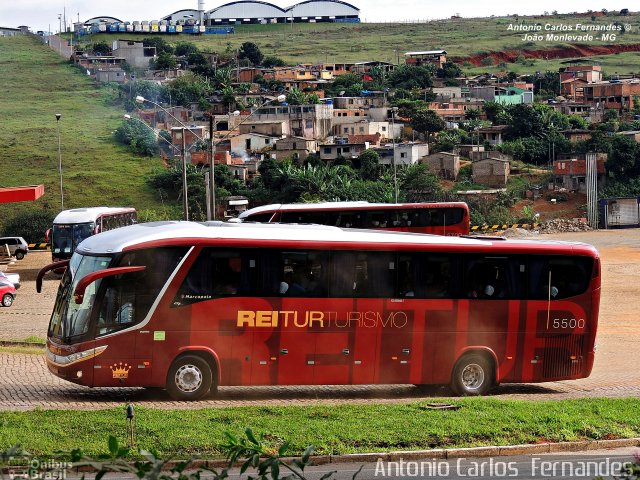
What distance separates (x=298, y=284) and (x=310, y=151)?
6471 centimetres

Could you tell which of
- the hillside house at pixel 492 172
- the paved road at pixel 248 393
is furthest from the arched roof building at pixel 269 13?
the paved road at pixel 248 393

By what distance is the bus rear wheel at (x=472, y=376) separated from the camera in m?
18.5

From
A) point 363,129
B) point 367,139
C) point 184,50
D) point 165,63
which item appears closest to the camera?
point 367,139

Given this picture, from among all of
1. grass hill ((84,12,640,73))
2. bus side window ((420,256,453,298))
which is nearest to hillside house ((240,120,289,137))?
grass hill ((84,12,640,73))

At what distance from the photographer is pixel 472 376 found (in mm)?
18734

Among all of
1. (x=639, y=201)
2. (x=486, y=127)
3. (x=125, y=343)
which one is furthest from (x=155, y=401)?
(x=486, y=127)

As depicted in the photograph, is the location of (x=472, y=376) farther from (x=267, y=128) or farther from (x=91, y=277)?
(x=267, y=128)

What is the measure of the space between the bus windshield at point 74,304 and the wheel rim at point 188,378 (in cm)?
154

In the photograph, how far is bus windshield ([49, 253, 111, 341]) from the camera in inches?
667

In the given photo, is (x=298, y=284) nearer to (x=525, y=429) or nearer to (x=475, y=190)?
(x=525, y=429)

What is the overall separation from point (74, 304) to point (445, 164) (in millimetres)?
61746

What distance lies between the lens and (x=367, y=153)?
78125 millimetres

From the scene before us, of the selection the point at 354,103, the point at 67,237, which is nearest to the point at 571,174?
the point at 354,103

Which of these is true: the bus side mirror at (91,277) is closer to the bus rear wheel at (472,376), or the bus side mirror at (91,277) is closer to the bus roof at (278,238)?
the bus roof at (278,238)
